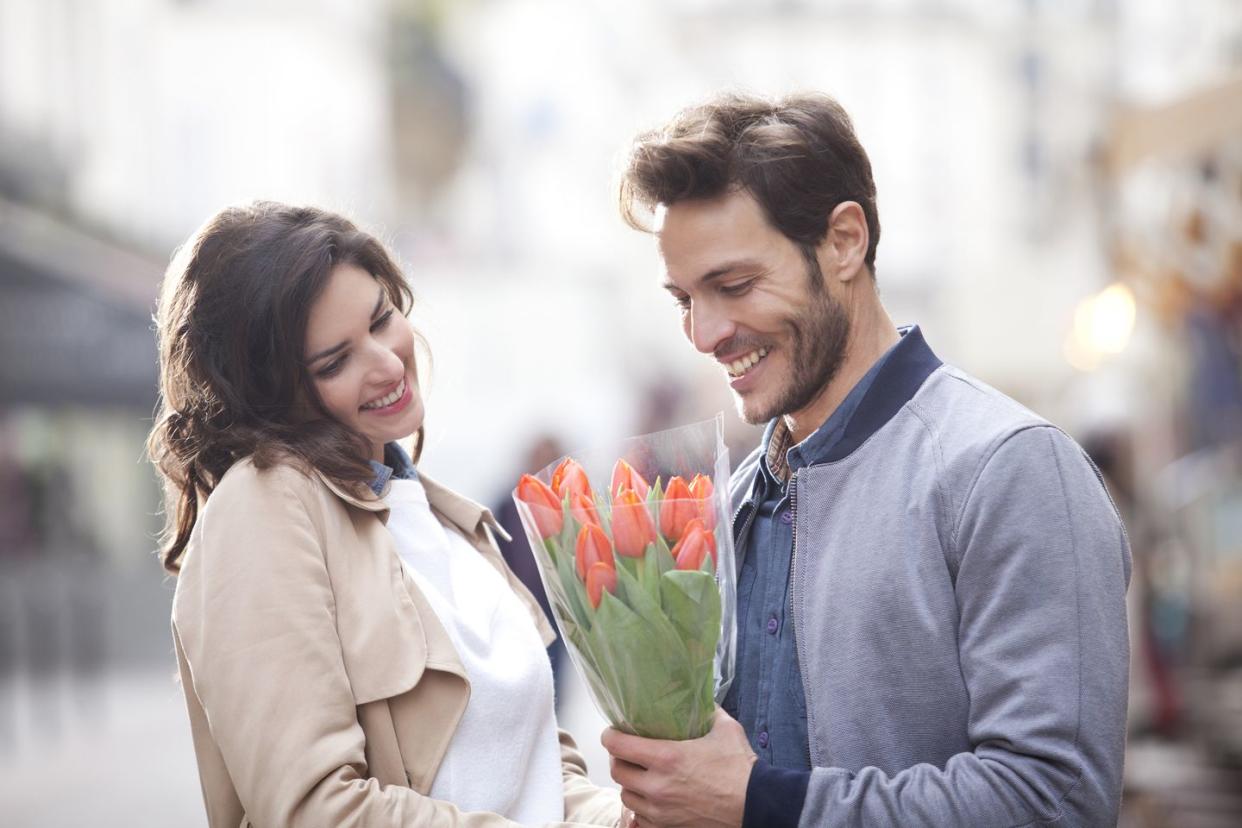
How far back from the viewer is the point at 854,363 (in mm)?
2639

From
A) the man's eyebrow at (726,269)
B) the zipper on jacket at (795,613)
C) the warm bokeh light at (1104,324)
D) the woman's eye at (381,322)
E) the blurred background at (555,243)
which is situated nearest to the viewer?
the zipper on jacket at (795,613)

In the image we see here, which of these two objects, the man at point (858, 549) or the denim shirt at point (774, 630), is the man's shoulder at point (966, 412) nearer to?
the man at point (858, 549)

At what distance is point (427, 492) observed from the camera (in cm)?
298

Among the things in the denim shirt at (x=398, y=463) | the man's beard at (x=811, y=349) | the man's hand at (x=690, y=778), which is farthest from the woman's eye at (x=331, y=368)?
the man's hand at (x=690, y=778)

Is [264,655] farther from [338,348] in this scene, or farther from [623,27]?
[623,27]

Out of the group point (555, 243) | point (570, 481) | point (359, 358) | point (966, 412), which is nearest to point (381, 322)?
point (359, 358)

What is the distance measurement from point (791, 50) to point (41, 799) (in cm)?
4588

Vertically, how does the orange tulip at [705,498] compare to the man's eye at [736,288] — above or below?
below

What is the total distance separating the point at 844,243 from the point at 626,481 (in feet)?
2.13

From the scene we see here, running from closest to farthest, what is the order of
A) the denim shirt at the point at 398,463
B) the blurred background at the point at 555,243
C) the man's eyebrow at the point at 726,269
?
the man's eyebrow at the point at 726,269
the denim shirt at the point at 398,463
the blurred background at the point at 555,243

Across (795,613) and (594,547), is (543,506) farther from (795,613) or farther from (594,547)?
(795,613)

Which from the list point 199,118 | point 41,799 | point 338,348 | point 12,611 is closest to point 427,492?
point 338,348

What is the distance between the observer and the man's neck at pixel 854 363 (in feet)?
8.64

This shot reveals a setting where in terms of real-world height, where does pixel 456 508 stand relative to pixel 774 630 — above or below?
above
